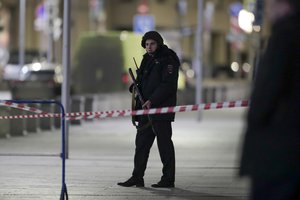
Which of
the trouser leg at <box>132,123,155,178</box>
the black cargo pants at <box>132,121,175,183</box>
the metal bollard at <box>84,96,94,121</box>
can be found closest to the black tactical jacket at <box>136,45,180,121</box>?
the black cargo pants at <box>132,121,175,183</box>

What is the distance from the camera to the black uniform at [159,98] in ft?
37.2

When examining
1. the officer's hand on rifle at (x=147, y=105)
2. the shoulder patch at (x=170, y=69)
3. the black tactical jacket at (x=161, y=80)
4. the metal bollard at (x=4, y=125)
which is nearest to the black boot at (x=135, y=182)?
the black tactical jacket at (x=161, y=80)

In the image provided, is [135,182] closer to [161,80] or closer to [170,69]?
[161,80]

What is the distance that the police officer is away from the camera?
1134 cm

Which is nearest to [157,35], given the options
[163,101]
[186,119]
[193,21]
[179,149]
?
[163,101]

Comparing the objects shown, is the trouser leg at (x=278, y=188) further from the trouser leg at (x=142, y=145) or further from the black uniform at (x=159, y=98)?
the trouser leg at (x=142, y=145)

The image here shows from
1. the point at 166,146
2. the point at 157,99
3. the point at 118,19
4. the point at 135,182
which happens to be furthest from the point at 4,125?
the point at 118,19

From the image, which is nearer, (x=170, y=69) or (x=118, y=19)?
(x=170, y=69)

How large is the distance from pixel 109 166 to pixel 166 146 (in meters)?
2.82

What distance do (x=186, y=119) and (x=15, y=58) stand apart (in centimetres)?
2465

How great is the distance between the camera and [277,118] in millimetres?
5926

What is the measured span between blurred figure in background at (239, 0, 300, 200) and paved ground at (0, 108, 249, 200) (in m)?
0.45

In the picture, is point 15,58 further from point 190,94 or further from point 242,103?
point 242,103

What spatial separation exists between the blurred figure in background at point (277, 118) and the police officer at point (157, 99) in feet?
17.5
